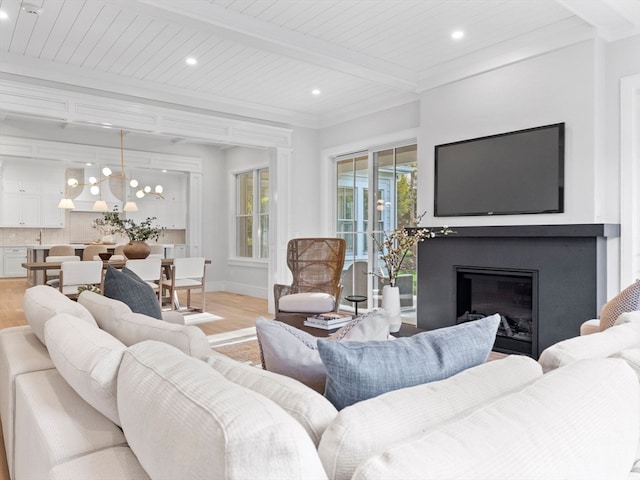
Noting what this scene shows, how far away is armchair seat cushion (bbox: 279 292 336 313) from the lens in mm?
4102

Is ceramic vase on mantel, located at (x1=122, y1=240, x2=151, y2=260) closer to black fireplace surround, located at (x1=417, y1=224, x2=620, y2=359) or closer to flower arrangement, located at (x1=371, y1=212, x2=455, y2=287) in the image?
flower arrangement, located at (x1=371, y1=212, x2=455, y2=287)

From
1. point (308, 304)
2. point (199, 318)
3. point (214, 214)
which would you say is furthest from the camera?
point (214, 214)

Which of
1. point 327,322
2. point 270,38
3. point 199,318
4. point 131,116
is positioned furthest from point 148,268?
point 270,38

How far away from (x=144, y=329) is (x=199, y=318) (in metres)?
4.40

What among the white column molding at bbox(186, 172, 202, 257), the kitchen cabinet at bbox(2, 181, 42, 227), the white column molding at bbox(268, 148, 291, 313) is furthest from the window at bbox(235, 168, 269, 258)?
the kitchen cabinet at bbox(2, 181, 42, 227)

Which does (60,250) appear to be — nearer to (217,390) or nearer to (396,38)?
(396,38)

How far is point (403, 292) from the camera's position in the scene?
562cm

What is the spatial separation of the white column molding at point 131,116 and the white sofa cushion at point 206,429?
4.44 metres

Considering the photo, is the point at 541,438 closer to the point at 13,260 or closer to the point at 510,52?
the point at 510,52

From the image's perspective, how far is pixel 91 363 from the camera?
1146 millimetres

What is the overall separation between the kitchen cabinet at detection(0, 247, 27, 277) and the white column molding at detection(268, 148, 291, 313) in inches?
246

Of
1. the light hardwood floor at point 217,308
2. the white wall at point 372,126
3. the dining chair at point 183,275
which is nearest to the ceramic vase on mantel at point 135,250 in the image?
the dining chair at point 183,275

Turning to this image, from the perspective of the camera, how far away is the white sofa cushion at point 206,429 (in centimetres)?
64

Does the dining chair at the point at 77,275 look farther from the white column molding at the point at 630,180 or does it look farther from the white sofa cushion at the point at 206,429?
the white column molding at the point at 630,180
